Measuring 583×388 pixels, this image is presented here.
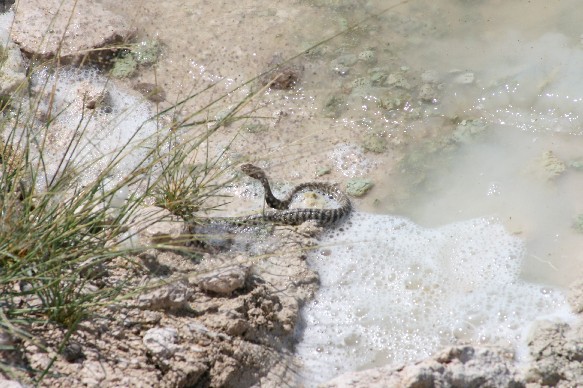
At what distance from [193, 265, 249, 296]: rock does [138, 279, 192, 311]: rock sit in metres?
0.13

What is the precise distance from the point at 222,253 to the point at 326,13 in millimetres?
3362

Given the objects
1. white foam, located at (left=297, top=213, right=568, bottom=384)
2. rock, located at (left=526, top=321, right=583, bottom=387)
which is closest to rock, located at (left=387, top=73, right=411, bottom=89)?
white foam, located at (left=297, top=213, right=568, bottom=384)

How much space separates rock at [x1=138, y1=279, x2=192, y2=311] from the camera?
153 inches

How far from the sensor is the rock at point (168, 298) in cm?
388

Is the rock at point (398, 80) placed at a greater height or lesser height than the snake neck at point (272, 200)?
greater

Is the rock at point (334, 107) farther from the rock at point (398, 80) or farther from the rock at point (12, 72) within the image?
the rock at point (12, 72)

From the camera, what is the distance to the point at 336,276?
16.5 feet

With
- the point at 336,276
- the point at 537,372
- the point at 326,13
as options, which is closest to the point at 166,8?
the point at 326,13

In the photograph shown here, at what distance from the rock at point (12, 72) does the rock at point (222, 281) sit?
8.38 ft

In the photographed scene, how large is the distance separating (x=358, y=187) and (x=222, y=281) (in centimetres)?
188

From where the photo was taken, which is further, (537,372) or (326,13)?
(326,13)

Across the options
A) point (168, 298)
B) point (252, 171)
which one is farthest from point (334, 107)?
point (168, 298)

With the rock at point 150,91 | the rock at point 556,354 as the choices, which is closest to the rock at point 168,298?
the rock at point 556,354

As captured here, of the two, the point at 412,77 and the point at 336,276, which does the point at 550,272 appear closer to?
the point at 336,276
